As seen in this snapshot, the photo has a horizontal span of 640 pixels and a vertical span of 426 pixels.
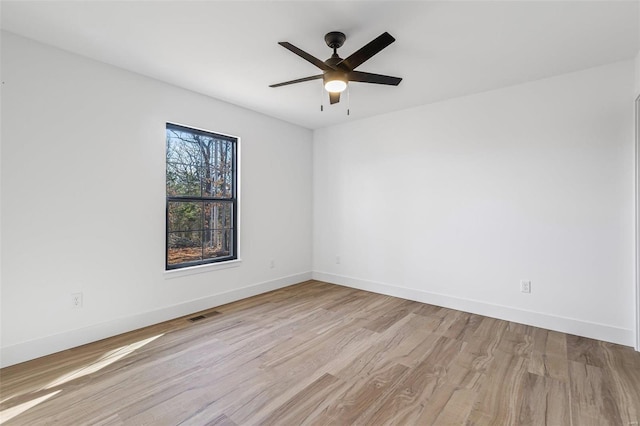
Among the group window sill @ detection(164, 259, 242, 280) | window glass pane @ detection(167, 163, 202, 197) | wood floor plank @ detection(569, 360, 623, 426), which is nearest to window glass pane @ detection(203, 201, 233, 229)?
window glass pane @ detection(167, 163, 202, 197)

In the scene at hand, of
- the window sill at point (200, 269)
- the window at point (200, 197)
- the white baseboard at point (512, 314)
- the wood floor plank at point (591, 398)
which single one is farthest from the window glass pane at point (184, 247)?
the wood floor plank at point (591, 398)

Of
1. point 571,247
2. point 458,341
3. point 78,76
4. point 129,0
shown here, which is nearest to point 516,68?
point 571,247

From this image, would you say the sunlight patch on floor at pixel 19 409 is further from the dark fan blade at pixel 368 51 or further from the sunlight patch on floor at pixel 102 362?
the dark fan blade at pixel 368 51

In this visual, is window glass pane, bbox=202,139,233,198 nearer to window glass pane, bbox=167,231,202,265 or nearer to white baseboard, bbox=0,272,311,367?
window glass pane, bbox=167,231,202,265

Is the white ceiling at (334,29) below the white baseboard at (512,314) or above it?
above

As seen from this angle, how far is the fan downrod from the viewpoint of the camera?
223 cm

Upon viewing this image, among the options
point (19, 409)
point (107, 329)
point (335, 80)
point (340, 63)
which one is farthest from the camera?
point (107, 329)

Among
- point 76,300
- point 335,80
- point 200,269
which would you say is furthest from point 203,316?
point 335,80

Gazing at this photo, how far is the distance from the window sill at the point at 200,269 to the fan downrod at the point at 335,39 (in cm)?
274

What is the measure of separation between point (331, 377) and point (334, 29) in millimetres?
2580

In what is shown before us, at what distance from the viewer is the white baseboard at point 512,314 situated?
8.94 ft

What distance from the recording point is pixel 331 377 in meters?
2.16

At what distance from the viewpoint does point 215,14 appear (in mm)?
2078

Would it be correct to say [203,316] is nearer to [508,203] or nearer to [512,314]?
[512,314]
